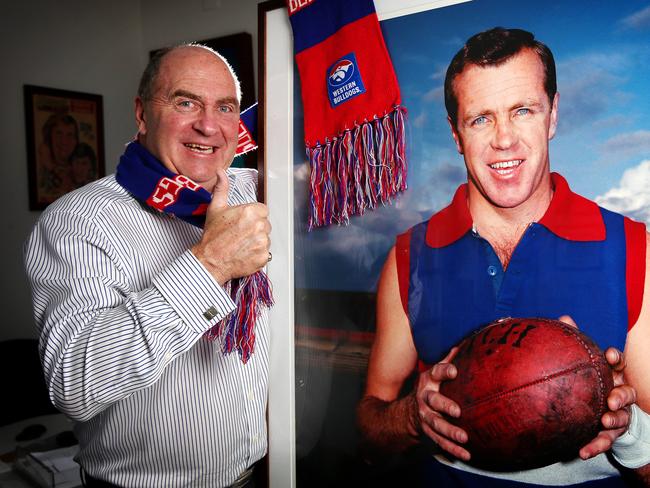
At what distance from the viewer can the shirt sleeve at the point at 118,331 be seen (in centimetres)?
98

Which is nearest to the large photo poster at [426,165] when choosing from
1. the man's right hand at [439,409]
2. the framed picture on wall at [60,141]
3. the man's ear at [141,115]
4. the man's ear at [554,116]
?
the man's ear at [554,116]

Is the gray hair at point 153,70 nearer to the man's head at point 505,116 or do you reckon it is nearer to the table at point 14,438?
the man's head at point 505,116

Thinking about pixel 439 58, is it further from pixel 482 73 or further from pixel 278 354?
pixel 278 354

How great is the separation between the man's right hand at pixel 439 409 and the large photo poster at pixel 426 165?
0.14 m

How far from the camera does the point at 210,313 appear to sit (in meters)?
1.00

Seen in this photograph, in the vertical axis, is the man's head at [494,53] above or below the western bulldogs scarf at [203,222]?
above

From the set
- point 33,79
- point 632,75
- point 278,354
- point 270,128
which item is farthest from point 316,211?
point 33,79

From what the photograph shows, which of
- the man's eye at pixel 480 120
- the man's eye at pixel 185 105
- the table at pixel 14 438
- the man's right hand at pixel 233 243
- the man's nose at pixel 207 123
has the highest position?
the man's eye at pixel 185 105

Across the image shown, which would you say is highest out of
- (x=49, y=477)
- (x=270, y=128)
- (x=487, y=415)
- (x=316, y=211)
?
(x=270, y=128)

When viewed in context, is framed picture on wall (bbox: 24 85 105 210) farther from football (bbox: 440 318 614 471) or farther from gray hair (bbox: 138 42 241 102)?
football (bbox: 440 318 614 471)

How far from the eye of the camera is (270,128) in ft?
4.41

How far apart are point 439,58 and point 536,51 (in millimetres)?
182

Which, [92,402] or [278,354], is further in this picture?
[278,354]

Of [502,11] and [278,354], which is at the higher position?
[502,11]
